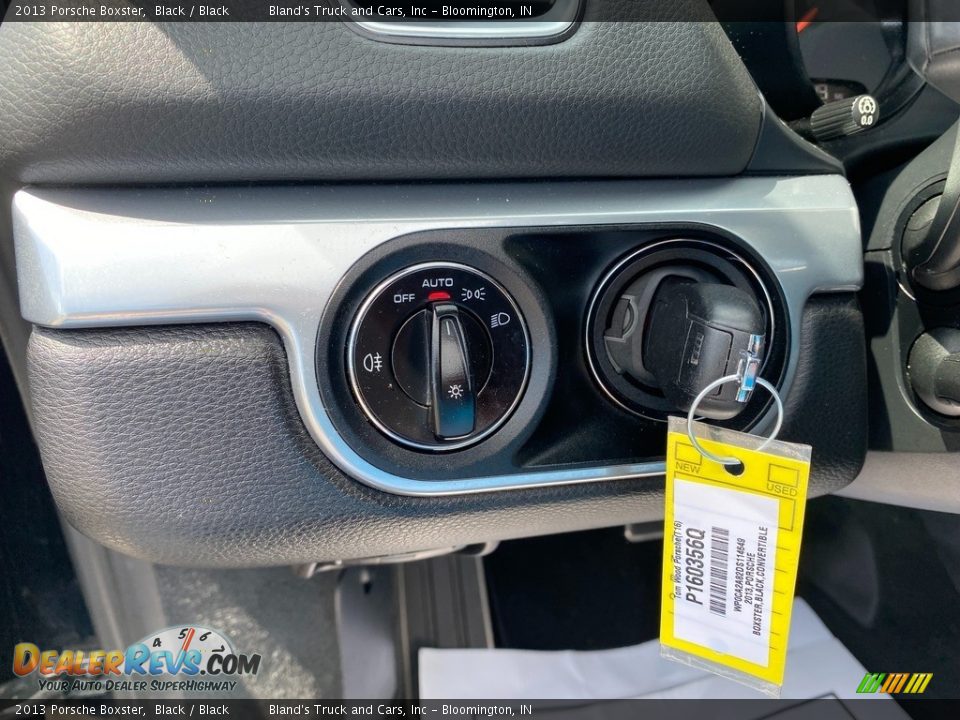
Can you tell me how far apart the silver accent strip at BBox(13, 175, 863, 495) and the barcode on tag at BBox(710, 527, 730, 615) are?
0.11 metres

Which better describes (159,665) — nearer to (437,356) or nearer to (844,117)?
(437,356)

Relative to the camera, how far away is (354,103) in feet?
1.67

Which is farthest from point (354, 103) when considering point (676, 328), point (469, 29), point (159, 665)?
point (159, 665)

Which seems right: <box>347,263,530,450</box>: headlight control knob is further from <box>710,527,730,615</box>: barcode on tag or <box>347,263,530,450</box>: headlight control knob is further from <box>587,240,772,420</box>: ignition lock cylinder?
<box>710,527,730,615</box>: barcode on tag

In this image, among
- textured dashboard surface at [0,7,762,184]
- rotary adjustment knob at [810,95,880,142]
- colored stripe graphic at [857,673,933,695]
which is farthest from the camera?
colored stripe graphic at [857,673,933,695]

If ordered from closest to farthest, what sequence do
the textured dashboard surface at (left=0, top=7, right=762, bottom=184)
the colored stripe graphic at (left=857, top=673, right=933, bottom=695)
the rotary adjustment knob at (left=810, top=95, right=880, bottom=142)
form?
the textured dashboard surface at (left=0, top=7, right=762, bottom=184), the rotary adjustment knob at (left=810, top=95, right=880, bottom=142), the colored stripe graphic at (left=857, top=673, right=933, bottom=695)

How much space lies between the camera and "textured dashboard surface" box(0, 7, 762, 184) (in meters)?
0.47

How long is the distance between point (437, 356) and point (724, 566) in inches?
11.0

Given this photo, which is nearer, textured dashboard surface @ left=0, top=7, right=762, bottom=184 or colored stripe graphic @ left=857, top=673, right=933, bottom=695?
textured dashboard surface @ left=0, top=7, right=762, bottom=184

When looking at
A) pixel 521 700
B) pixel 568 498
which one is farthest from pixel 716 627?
pixel 521 700

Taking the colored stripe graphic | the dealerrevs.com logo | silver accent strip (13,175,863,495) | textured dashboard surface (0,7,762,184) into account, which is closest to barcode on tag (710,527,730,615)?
silver accent strip (13,175,863,495)

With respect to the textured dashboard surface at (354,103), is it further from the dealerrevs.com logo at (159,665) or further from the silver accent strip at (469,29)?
the dealerrevs.com logo at (159,665)

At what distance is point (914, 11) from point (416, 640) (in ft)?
2.98

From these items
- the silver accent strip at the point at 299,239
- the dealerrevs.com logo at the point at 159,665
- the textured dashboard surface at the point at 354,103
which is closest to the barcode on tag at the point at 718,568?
the silver accent strip at the point at 299,239
